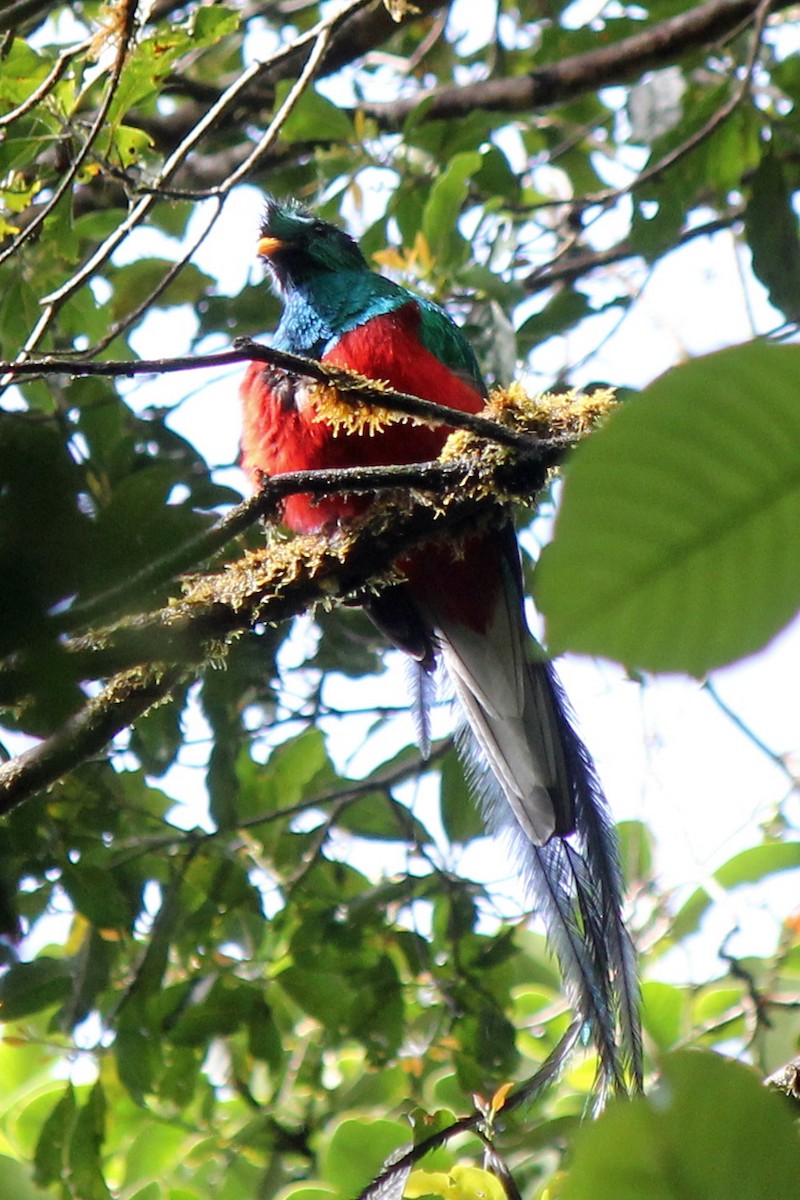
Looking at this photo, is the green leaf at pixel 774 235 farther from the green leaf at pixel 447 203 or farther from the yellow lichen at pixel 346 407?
the yellow lichen at pixel 346 407

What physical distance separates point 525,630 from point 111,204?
6.67ft

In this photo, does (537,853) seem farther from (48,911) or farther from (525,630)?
(48,911)

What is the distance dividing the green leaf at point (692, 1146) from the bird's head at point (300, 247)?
358cm

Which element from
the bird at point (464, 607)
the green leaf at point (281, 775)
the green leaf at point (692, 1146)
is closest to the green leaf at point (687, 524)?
the green leaf at point (692, 1146)

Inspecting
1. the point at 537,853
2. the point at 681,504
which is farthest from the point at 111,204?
the point at 681,504

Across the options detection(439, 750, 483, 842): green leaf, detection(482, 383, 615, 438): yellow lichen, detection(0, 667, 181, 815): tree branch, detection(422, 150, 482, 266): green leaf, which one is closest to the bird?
detection(422, 150, 482, 266): green leaf

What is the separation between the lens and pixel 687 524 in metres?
0.46

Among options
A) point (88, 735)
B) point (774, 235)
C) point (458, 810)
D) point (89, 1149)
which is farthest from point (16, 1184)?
point (774, 235)

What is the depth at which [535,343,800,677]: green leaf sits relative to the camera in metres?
0.44

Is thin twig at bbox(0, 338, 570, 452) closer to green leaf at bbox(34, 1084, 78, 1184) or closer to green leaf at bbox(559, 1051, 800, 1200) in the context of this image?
green leaf at bbox(559, 1051, 800, 1200)

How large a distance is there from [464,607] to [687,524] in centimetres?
299

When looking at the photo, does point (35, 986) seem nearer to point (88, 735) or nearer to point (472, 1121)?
point (88, 735)

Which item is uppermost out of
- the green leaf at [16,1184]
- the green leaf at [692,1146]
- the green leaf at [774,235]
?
the green leaf at [774,235]

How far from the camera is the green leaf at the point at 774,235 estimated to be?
3826 millimetres
